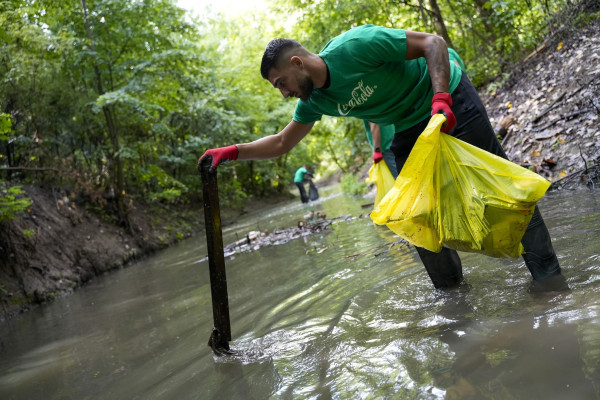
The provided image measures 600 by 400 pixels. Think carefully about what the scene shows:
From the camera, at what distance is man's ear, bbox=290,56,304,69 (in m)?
2.32

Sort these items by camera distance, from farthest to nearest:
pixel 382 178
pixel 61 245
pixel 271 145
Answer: pixel 61 245, pixel 382 178, pixel 271 145

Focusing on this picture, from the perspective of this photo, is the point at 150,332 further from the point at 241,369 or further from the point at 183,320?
the point at 241,369

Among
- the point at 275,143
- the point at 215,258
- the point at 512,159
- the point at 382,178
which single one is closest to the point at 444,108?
the point at 275,143

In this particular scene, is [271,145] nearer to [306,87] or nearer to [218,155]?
[218,155]

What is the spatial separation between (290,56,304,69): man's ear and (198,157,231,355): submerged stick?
2.53ft

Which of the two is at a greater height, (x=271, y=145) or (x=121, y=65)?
(x=121, y=65)

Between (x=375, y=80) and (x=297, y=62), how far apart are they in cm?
44

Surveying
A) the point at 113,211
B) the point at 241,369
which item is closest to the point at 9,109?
the point at 113,211

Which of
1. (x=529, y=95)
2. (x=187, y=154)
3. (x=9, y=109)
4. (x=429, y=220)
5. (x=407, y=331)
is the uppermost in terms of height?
(x=9, y=109)

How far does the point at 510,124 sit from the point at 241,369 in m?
6.47

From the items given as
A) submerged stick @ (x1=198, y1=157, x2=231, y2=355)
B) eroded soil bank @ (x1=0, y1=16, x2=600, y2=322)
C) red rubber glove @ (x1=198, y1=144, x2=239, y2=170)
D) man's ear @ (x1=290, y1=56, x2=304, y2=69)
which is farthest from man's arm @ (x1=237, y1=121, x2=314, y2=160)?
eroded soil bank @ (x1=0, y1=16, x2=600, y2=322)

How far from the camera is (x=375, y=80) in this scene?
2385mm

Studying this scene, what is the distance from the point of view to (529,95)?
7.38 metres

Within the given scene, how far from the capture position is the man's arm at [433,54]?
225 cm
